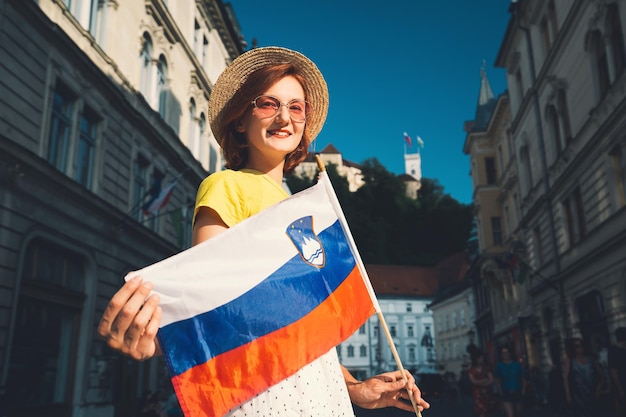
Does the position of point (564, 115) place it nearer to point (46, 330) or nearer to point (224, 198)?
point (46, 330)

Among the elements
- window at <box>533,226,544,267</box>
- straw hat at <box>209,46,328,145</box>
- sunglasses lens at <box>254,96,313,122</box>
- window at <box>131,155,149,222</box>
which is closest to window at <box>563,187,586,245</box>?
window at <box>533,226,544,267</box>

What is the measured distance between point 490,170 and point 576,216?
19666 mm

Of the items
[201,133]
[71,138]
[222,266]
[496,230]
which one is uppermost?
[201,133]

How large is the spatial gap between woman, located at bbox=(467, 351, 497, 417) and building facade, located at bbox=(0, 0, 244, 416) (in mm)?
8784

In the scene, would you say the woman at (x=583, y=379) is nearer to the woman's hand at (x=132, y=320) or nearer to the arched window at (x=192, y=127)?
the woman's hand at (x=132, y=320)

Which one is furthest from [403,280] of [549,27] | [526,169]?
[549,27]

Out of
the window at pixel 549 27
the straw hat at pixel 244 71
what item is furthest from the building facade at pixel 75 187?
the window at pixel 549 27

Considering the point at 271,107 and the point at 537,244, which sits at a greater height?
the point at 537,244

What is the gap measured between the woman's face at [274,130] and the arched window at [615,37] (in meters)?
16.9

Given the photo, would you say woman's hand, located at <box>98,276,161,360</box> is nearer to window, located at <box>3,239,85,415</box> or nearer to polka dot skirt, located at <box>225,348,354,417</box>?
polka dot skirt, located at <box>225,348,354,417</box>

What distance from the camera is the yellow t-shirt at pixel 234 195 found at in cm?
176

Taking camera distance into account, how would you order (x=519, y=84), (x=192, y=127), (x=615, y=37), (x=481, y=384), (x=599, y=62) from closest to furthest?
(x=481, y=384) → (x=615, y=37) → (x=599, y=62) → (x=192, y=127) → (x=519, y=84)

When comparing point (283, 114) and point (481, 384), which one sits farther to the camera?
point (481, 384)

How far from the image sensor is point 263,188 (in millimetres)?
1960
